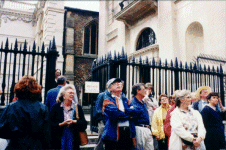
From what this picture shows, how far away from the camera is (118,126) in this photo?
153 inches

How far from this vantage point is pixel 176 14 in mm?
11516

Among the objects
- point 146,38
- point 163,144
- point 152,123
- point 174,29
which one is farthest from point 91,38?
point 163,144

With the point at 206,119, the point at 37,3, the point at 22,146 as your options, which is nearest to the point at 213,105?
the point at 206,119

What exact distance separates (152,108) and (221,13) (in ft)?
20.5

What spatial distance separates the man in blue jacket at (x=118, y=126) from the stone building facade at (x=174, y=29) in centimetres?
483

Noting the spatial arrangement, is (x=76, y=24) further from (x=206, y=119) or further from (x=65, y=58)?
(x=206, y=119)

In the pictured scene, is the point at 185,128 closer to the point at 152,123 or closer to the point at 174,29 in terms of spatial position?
the point at 152,123

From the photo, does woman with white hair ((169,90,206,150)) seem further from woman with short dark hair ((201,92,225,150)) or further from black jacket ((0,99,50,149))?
black jacket ((0,99,50,149))

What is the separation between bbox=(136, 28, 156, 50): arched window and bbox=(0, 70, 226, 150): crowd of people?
29.0ft

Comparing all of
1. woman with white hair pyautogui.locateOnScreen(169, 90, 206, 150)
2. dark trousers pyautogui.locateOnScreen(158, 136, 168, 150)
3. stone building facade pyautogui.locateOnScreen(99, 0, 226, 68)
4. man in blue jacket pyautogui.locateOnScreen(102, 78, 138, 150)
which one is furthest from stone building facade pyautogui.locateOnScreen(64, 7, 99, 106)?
woman with white hair pyautogui.locateOnScreen(169, 90, 206, 150)

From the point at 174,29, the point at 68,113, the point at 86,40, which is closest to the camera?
the point at 68,113

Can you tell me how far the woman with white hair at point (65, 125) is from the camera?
3572mm

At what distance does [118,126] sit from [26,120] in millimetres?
1701

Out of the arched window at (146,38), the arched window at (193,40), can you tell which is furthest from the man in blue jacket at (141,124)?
the arched window at (146,38)
